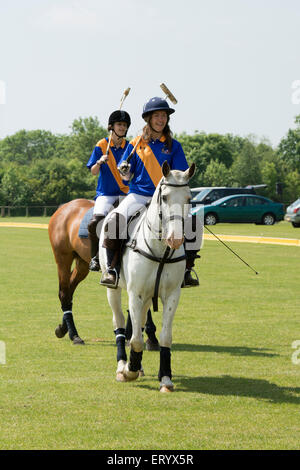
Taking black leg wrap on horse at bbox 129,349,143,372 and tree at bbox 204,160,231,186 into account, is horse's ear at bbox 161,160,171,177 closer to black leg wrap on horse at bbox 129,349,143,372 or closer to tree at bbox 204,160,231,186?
black leg wrap on horse at bbox 129,349,143,372

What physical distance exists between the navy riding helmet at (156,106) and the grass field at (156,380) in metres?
3.03

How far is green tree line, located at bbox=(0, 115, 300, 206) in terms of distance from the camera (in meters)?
83.9

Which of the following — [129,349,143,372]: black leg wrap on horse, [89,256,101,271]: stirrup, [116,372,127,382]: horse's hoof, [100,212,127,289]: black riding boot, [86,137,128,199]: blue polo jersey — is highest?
[86,137,128,199]: blue polo jersey

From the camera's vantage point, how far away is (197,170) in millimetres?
114875

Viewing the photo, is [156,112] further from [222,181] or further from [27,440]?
[222,181]

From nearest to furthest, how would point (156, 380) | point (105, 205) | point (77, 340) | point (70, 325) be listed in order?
1. point (156, 380)
2. point (105, 205)
3. point (77, 340)
4. point (70, 325)

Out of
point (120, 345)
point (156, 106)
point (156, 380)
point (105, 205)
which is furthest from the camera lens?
point (105, 205)

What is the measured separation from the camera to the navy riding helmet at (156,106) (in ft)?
26.8

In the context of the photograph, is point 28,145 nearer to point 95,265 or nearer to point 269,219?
point 269,219

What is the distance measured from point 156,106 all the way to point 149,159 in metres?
0.59

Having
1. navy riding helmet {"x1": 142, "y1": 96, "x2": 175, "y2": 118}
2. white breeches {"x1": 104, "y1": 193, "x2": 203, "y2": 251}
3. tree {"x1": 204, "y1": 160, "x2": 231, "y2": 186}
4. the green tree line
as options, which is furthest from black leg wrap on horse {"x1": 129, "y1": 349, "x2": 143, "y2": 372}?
tree {"x1": 204, "y1": 160, "x2": 231, "y2": 186}

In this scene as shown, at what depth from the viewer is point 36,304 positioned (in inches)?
565

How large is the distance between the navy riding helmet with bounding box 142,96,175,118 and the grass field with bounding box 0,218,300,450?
3027 millimetres

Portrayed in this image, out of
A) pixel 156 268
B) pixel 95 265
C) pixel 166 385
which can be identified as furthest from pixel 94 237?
pixel 166 385
